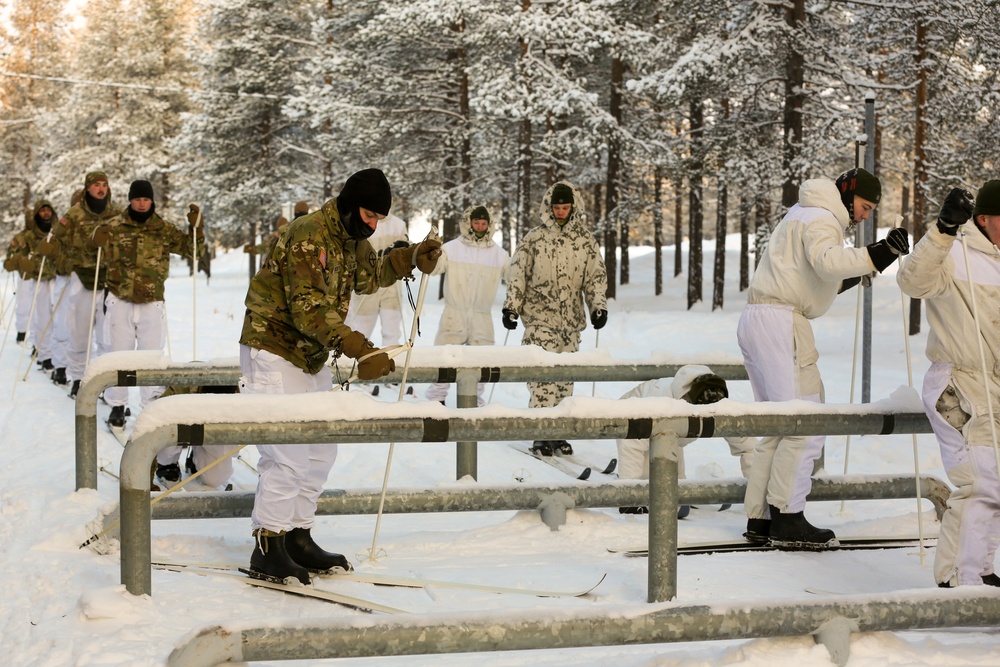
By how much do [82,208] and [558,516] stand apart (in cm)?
779

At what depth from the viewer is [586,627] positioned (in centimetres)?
345

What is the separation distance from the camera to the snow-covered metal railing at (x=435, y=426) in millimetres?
4219

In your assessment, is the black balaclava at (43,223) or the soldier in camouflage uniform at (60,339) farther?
the black balaclava at (43,223)

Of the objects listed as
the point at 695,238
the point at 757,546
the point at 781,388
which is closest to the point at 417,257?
the point at 781,388

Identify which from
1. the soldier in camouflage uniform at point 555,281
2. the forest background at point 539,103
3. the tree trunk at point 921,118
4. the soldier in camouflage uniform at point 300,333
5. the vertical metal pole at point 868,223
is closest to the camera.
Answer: the soldier in camouflage uniform at point 300,333

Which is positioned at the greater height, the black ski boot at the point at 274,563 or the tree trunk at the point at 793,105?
the tree trunk at the point at 793,105

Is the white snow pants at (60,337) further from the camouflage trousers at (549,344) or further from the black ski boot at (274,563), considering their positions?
the black ski boot at (274,563)

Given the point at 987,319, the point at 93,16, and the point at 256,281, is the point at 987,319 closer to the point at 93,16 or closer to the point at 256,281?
the point at 256,281

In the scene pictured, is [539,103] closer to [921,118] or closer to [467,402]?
[921,118]

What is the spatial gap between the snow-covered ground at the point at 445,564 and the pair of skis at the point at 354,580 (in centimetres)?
5

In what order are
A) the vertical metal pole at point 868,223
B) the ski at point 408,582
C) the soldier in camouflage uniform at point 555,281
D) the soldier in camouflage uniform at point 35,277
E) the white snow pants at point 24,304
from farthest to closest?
1. the white snow pants at point 24,304
2. the soldier in camouflage uniform at point 35,277
3. the soldier in camouflage uniform at point 555,281
4. the vertical metal pole at point 868,223
5. the ski at point 408,582

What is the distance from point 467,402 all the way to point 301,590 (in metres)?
2.20

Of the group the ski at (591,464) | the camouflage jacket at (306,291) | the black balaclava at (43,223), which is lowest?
the ski at (591,464)

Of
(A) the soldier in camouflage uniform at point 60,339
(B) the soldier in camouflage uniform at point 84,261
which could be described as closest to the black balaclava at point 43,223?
(A) the soldier in camouflage uniform at point 60,339
